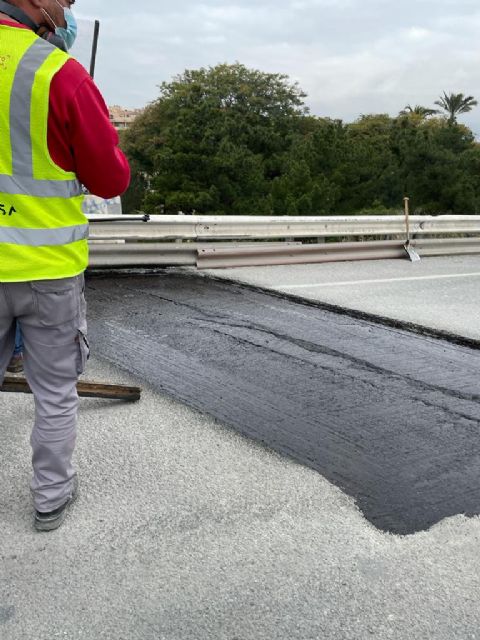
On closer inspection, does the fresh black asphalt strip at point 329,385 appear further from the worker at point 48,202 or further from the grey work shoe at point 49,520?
the worker at point 48,202

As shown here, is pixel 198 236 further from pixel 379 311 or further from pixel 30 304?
pixel 30 304

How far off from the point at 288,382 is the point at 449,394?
1.04 metres

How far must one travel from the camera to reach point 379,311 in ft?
23.1

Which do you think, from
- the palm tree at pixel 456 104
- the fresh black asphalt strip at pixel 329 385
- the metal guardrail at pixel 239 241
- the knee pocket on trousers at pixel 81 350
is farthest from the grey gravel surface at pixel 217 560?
the palm tree at pixel 456 104

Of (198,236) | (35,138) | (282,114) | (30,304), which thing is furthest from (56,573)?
(282,114)

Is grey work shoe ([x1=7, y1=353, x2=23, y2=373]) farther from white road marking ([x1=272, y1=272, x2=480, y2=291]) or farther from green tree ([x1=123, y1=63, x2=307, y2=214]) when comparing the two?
green tree ([x1=123, y1=63, x2=307, y2=214])

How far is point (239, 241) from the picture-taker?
1113 centimetres

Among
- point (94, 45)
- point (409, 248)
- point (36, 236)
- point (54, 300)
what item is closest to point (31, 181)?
point (36, 236)

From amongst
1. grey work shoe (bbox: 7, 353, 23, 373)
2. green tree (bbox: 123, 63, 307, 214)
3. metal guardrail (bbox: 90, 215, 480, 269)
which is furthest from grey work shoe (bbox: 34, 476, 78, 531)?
green tree (bbox: 123, 63, 307, 214)

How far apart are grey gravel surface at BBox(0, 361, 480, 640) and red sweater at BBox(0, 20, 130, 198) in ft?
4.50

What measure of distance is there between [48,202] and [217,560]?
148cm

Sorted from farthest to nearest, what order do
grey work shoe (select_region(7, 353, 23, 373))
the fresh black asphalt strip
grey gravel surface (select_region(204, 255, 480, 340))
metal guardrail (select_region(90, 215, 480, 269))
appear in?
metal guardrail (select_region(90, 215, 480, 269)) → grey gravel surface (select_region(204, 255, 480, 340)) → grey work shoe (select_region(7, 353, 23, 373)) → the fresh black asphalt strip

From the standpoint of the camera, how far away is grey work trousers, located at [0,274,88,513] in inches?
108

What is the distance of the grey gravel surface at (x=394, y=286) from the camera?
692 centimetres
